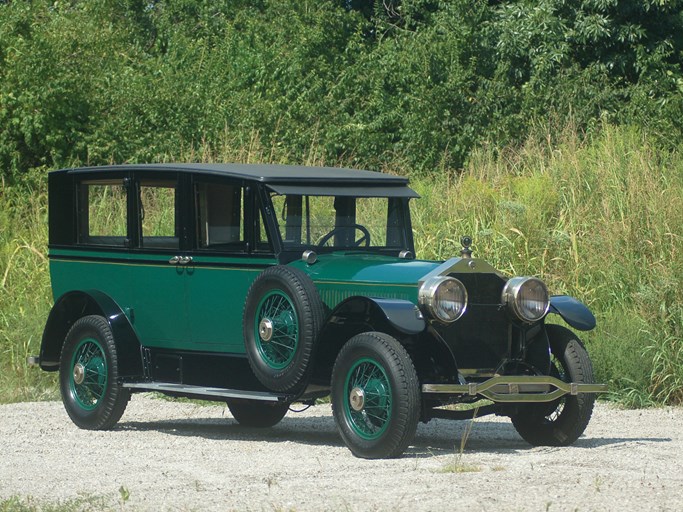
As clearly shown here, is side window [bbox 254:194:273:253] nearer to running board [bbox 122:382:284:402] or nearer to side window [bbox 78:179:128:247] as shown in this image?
running board [bbox 122:382:284:402]

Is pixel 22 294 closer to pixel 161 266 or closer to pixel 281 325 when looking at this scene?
pixel 161 266

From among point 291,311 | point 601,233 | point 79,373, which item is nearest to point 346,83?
point 601,233

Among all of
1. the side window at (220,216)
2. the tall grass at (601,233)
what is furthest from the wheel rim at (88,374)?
the tall grass at (601,233)

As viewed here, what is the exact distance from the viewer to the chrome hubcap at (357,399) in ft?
26.1

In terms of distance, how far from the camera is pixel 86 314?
10156mm

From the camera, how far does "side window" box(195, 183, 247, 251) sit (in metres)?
9.12

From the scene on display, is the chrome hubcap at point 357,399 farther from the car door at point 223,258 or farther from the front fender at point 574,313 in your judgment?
the front fender at point 574,313

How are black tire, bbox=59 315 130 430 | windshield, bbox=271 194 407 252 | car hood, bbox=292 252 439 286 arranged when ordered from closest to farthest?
car hood, bbox=292 252 439 286
windshield, bbox=271 194 407 252
black tire, bbox=59 315 130 430

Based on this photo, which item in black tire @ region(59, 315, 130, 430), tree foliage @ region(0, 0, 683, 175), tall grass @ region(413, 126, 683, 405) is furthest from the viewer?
tree foliage @ region(0, 0, 683, 175)

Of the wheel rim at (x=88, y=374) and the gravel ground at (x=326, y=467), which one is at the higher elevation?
the wheel rim at (x=88, y=374)

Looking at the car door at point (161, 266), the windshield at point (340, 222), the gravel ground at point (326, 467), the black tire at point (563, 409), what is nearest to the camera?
the gravel ground at point (326, 467)

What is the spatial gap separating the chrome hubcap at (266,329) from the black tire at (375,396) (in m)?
0.57

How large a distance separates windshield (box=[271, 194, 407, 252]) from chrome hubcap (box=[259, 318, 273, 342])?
0.68 metres

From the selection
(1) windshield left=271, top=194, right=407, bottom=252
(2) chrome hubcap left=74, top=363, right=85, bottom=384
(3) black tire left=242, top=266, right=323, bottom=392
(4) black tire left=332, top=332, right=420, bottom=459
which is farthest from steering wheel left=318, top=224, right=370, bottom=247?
(2) chrome hubcap left=74, top=363, right=85, bottom=384
